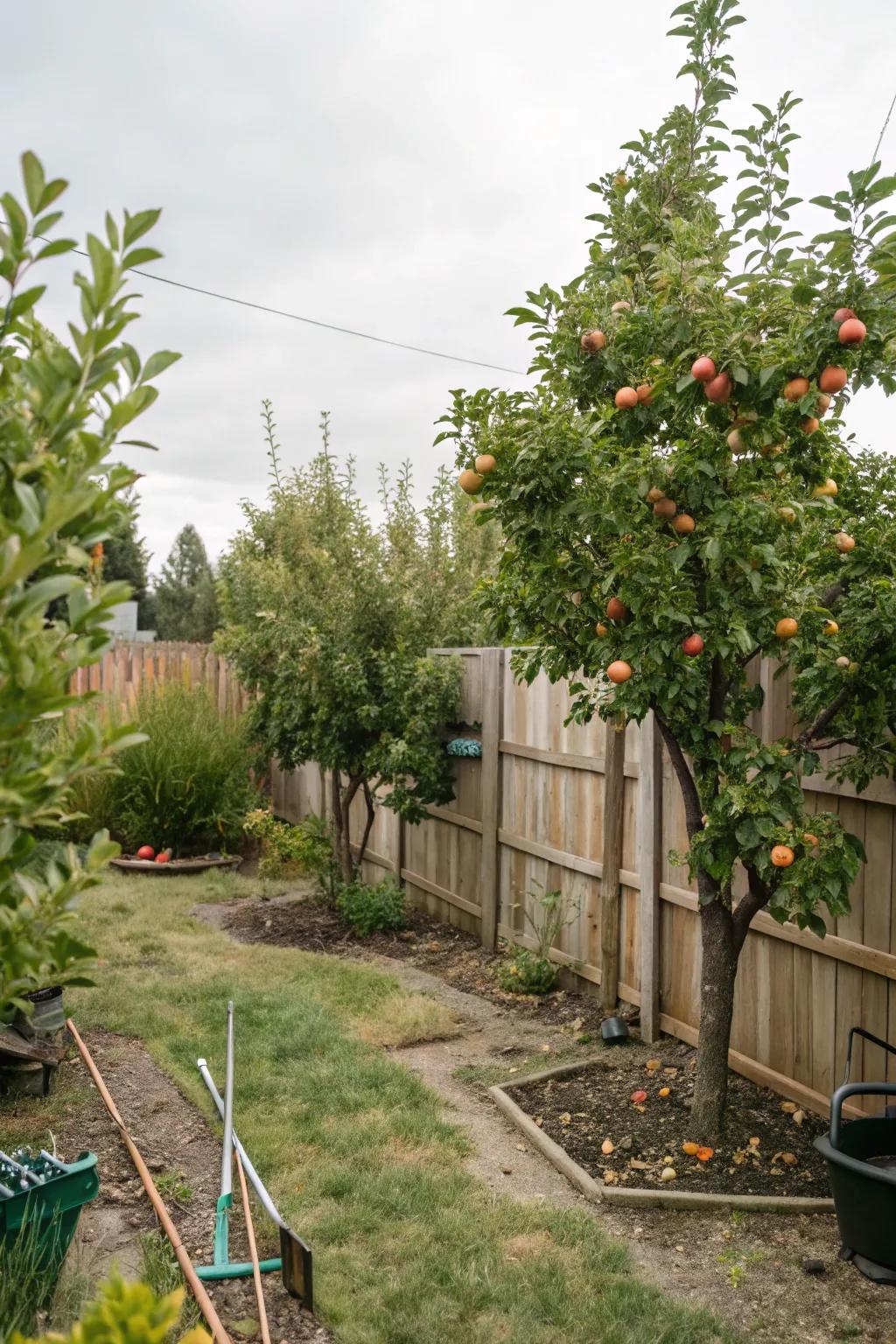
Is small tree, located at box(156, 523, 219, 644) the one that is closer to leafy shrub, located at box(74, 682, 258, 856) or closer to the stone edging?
leafy shrub, located at box(74, 682, 258, 856)

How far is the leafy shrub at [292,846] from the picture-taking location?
779 cm

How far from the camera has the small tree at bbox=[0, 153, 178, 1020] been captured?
1.12 meters

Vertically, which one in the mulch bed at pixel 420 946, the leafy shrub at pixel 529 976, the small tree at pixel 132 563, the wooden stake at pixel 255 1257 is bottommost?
the mulch bed at pixel 420 946

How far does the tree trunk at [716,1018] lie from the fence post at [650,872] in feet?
3.35

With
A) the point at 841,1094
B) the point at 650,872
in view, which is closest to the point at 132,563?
the point at 650,872

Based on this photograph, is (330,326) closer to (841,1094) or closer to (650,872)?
(650,872)

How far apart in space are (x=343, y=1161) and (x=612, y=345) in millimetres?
2894

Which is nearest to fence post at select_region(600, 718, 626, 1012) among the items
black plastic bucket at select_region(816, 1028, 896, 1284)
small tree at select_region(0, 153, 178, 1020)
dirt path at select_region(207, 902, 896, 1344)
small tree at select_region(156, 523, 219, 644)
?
Result: dirt path at select_region(207, 902, 896, 1344)

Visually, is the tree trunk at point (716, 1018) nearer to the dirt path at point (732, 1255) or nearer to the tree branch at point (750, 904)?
the tree branch at point (750, 904)

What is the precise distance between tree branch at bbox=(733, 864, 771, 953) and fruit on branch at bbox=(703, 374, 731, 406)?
4.91 ft

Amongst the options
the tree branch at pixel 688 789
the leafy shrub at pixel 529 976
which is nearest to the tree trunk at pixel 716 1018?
Answer: the tree branch at pixel 688 789

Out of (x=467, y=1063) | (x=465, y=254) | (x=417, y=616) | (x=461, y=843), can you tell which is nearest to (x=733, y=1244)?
(x=467, y=1063)

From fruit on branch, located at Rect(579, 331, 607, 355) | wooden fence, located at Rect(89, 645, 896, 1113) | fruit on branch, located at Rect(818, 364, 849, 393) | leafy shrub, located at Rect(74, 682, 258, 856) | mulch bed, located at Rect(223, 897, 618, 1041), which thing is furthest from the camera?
leafy shrub, located at Rect(74, 682, 258, 856)

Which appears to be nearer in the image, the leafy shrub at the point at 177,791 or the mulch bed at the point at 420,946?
the mulch bed at the point at 420,946
